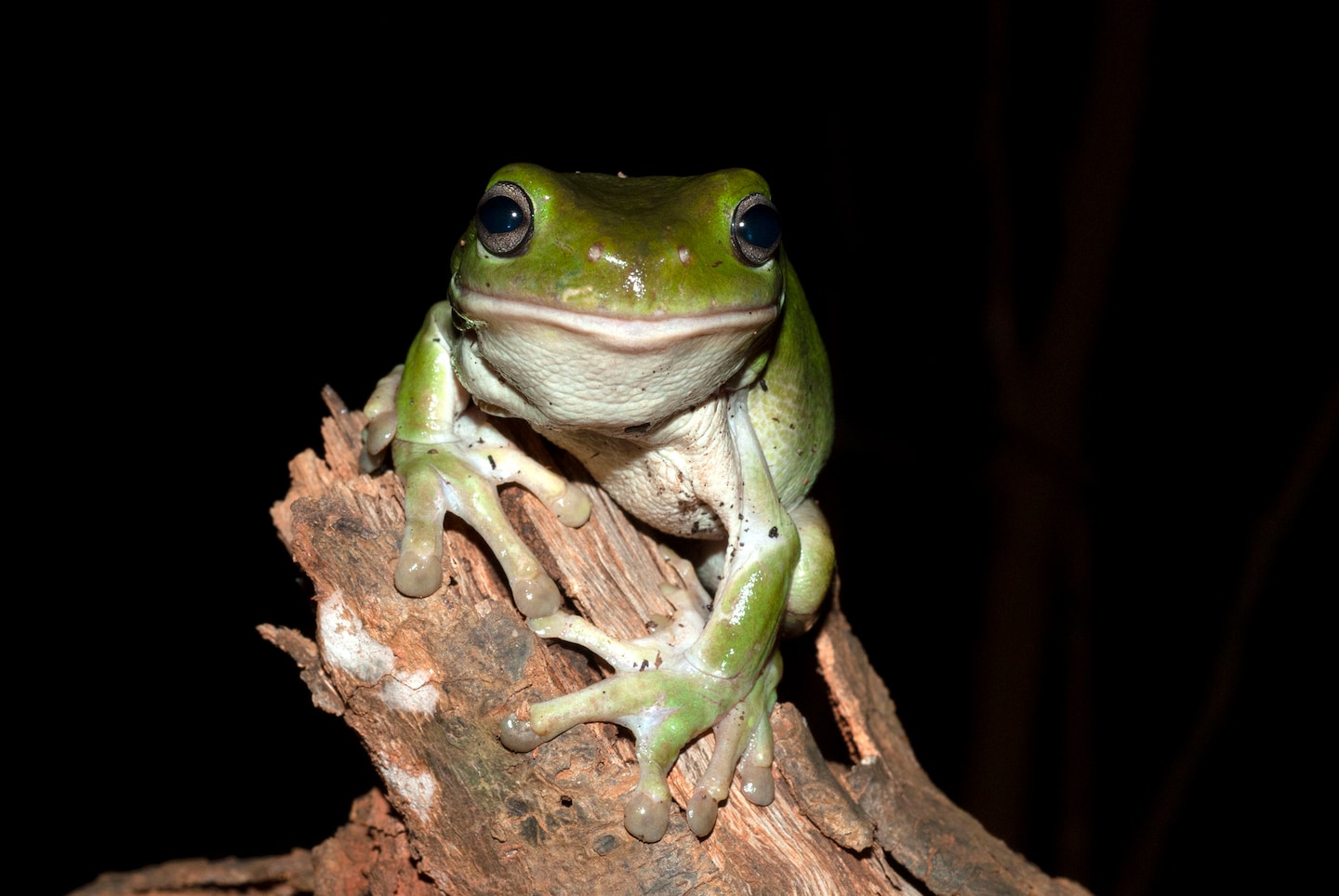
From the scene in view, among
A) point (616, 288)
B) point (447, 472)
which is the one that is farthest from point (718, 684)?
point (616, 288)

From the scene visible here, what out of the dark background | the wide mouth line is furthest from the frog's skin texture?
the dark background

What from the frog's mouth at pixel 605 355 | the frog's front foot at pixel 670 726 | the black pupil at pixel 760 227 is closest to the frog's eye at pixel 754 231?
the black pupil at pixel 760 227

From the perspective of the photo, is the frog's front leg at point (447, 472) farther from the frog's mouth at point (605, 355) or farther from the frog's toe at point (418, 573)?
the frog's mouth at point (605, 355)

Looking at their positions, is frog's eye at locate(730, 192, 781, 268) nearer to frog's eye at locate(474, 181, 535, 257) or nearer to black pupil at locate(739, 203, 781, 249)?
black pupil at locate(739, 203, 781, 249)

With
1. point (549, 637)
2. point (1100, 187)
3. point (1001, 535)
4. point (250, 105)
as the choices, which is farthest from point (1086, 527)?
point (250, 105)

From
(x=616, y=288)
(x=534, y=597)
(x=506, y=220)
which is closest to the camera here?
(x=616, y=288)

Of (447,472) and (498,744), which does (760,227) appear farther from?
(498,744)
